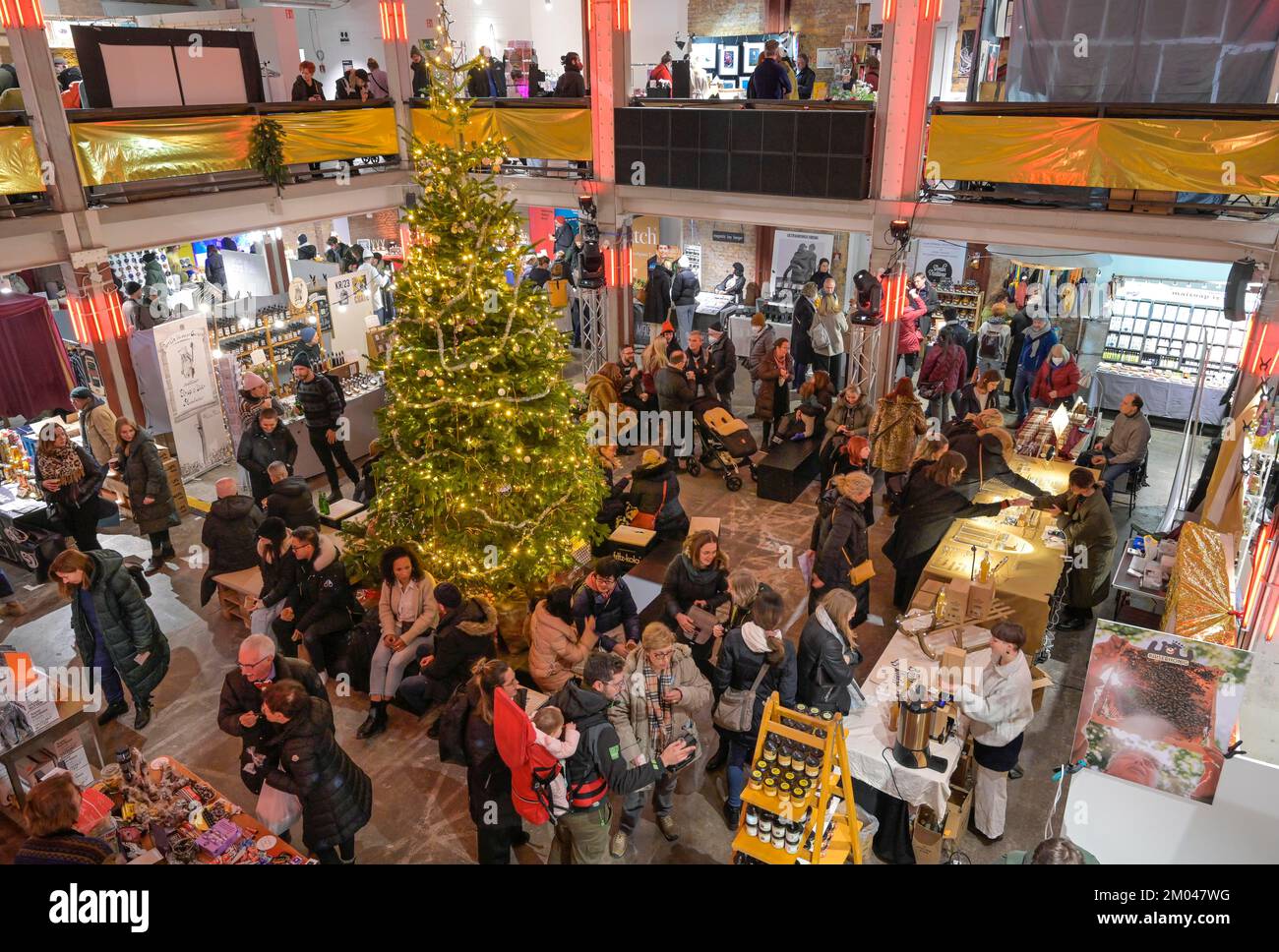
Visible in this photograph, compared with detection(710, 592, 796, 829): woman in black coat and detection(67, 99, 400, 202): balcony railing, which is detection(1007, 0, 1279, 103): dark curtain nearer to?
detection(710, 592, 796, 829): woman in black coat

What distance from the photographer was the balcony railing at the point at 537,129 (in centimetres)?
1290

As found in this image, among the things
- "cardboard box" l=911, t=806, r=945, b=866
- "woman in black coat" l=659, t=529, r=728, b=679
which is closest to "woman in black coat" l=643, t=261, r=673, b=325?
"woman in black coat" l=659, t=529, r=728, b=679

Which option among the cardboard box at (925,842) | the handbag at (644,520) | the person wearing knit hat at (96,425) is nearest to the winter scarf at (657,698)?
the cardboard box at (925,842)

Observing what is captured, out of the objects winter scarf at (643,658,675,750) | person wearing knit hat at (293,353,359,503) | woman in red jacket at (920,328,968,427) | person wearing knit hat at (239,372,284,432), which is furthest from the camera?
woman in red jacket at (920,328,968,427)

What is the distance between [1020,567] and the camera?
6953 mm

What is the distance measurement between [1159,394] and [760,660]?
10.1 metres

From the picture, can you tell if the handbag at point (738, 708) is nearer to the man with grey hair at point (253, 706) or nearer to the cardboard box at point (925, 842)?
the cardboard box at point (925, 842)

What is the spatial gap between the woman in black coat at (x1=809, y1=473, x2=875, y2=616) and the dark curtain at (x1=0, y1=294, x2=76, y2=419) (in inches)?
395

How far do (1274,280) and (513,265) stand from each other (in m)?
7.74

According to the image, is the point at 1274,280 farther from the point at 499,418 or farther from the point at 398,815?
the point at 398,815

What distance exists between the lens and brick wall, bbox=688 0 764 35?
1841cm


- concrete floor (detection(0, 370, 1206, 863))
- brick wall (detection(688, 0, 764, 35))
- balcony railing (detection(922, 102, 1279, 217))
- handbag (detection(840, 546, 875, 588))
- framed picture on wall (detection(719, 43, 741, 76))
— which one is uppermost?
brick wall (detection(688, 0, 764, 35))

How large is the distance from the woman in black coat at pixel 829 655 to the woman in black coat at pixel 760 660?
116mm

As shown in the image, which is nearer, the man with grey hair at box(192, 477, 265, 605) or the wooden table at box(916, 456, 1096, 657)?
the wooden table at box(916, 456, 1096, 657)
